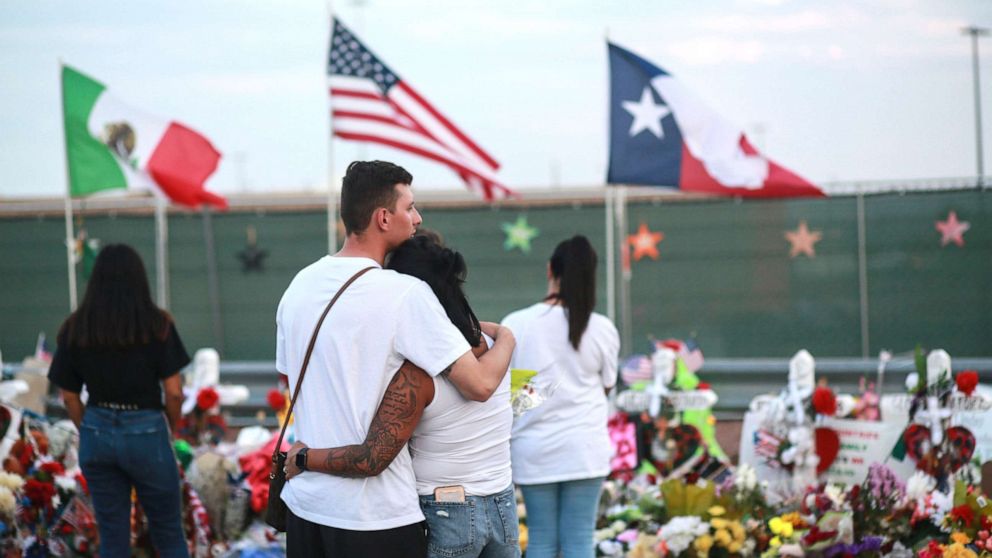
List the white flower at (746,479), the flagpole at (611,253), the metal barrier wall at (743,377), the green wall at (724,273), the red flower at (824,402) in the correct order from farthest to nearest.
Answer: the green wall at (724,273)
the flagpole at (611,253)
the metal barrier wall at (743,377)
the red flower at (824,402)
the white flower at (746,479)

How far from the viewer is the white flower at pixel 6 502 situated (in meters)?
5.49

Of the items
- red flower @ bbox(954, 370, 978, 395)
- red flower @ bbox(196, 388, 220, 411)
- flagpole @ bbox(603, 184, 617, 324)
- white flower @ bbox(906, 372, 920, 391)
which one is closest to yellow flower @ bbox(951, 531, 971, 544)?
red flower @ bbox(954, 370, 978, 395)

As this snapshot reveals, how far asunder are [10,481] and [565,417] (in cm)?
279

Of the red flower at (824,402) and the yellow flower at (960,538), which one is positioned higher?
the red flower at (824,402)

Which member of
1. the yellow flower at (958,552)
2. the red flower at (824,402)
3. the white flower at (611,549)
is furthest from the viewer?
the red flower at (824,402)

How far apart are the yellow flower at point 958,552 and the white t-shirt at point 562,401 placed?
1.48 m

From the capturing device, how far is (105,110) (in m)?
9.41

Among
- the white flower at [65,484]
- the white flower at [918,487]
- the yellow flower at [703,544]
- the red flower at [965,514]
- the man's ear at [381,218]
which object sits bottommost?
the yellow flower at [703,544]

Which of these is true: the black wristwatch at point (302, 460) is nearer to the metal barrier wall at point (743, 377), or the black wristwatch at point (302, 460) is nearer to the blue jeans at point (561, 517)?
the blue jeans at point (561, 517)

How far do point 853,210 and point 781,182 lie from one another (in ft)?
5.84

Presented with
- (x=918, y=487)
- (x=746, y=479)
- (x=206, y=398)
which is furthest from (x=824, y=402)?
(x=206, y=398)

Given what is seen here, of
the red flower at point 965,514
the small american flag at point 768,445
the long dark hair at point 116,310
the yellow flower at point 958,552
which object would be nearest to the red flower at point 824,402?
the small american flag at point 768,445

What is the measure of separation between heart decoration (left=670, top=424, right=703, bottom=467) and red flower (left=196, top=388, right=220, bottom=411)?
2901 mm

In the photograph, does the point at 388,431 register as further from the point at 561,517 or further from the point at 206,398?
the point at 206,398
